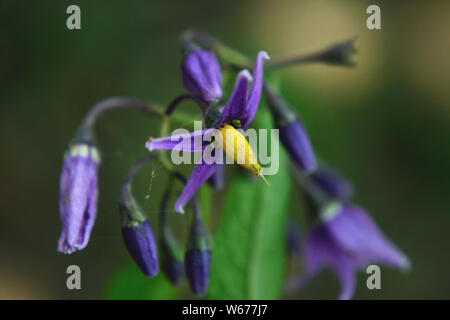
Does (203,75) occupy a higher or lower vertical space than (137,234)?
higher

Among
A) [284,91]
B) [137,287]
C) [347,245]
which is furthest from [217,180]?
[284,91]

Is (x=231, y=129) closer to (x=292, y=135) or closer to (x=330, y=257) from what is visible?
(x=292, y=135)

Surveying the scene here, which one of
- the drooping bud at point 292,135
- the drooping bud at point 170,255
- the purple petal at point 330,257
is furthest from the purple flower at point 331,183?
the drooping bud at point 170,255

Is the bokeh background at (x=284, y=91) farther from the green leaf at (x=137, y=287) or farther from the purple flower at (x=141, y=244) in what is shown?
the purple flower at (x=141, y=244)

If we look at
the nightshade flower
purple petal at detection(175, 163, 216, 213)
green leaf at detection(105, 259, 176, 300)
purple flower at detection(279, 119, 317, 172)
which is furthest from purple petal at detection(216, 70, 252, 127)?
green leaf at detection(105, 259, 176, 300)

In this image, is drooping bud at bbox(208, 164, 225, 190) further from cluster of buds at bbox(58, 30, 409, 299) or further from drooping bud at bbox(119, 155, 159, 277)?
drooping bud at bbox(119, 155, 159, 277)
